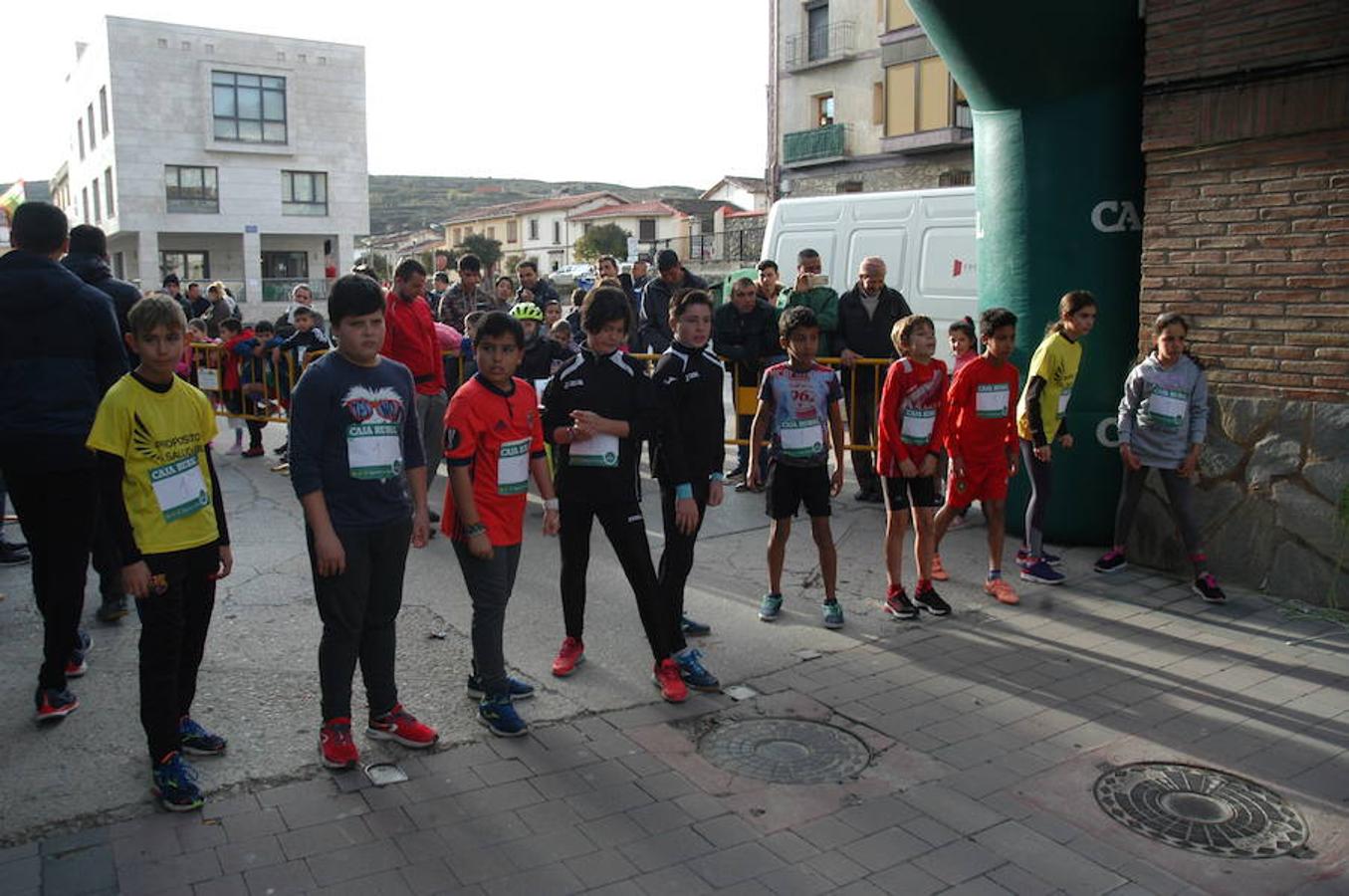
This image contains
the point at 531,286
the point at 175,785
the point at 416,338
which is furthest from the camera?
the point at 531,286

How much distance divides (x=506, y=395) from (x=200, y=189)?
1992 inches

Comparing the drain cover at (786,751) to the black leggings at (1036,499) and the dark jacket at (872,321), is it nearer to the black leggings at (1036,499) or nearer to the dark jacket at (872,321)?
the black leggings at (1036,499)

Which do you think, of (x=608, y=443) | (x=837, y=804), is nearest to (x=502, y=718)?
(x=608, y=443)

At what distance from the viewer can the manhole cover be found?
3.74m

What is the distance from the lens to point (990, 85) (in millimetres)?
7297

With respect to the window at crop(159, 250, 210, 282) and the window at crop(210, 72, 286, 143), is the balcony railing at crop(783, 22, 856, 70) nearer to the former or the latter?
the window at crop(210, 72, 286, 143)

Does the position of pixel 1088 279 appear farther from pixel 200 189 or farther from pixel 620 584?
pixel 200 189

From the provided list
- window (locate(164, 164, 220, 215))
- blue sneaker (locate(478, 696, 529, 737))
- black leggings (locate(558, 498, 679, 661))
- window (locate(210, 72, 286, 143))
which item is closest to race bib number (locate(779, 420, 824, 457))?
black leggings (locate(558, 498, 679, 661))

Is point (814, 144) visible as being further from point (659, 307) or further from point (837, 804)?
point (837, 804)

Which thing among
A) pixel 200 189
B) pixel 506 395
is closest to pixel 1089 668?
pixel 506 395

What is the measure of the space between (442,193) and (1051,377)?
14928 cm

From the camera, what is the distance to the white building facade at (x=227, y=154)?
156 feet

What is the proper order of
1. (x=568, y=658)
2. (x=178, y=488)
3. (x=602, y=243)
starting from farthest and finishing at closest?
(x=602, y=243) < (x=568, y=658) < (x=178, y=488)

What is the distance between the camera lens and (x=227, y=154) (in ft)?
161
